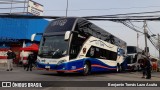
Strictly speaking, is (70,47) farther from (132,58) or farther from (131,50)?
(131,50)

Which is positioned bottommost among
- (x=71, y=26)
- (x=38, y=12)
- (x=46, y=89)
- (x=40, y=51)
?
(x=46, y=89)

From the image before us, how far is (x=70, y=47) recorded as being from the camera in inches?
742

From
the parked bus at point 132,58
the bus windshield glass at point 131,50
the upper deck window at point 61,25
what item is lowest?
the parked bus at point 132,58

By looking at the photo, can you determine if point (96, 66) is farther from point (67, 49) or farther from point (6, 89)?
point (6, 89)

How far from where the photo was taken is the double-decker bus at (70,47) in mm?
18719

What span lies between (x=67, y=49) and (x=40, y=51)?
6.71 feet

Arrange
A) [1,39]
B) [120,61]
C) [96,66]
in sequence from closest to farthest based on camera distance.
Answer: [96,66] → [120,61] → [1,39]

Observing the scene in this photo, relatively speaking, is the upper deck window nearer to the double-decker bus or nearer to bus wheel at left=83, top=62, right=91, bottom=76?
the double-decker bus

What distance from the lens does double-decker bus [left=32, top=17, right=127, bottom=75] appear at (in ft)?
61.4

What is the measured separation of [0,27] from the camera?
127ft

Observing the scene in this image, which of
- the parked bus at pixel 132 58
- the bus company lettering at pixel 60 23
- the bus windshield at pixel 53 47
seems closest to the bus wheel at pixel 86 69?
the bus windshield at pixel 53 47

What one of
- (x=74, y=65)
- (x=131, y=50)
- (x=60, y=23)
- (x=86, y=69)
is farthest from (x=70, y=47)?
(x=131, y=50)

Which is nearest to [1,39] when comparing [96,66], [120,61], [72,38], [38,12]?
[38,12]

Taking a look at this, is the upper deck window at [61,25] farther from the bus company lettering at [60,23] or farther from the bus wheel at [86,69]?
the bus wheel at [86,69]
